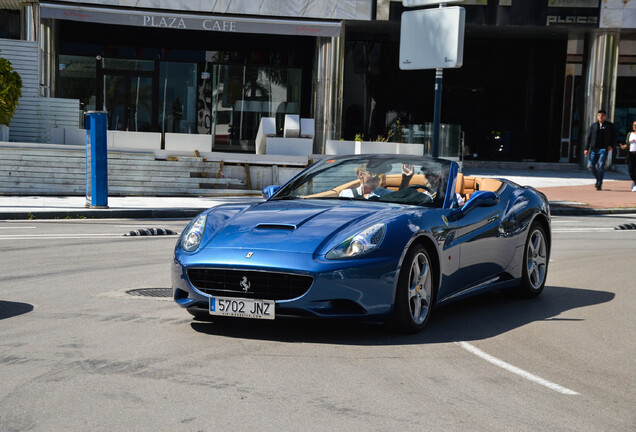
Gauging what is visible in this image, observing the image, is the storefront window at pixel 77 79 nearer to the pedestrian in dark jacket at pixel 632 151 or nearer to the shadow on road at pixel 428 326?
the pedestrian in dark jacket at pixel 632 151

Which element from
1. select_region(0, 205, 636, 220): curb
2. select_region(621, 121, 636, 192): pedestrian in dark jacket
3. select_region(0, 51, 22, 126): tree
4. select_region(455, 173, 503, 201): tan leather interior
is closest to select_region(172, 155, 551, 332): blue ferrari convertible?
select_region(455, 173, 503, 201): tan leather interior

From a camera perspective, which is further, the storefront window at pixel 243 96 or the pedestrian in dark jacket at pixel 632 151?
the storefront window at pixel 243 96

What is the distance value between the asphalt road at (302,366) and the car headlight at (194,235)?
0.58 m

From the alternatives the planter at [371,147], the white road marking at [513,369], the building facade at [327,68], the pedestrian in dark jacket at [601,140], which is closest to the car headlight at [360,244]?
the white road marking at [513,369]

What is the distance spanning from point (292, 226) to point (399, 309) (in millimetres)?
914

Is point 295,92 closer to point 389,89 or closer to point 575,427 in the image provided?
point 389,89

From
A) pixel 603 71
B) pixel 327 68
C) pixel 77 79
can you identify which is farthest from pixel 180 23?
pixel 603 71

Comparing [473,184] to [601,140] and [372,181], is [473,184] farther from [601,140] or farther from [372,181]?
[601,140]

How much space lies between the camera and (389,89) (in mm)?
36062

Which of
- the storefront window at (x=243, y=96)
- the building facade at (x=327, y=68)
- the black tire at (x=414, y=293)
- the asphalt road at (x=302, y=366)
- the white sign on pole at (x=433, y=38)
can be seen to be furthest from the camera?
the storefront window at (x=243, y=96)

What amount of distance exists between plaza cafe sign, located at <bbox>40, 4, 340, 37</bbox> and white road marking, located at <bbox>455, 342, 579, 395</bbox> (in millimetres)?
25340

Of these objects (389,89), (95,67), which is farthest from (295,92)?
(95,67)

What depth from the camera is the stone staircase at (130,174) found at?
2052cm

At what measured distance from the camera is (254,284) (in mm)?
6488
